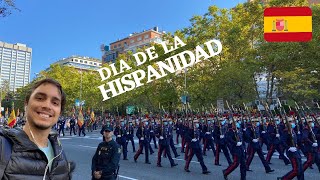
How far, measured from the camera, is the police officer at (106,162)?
509 centimetres

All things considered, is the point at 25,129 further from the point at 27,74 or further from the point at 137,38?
the point at 27,74

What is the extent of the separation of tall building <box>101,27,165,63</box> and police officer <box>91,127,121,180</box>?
7833 cm

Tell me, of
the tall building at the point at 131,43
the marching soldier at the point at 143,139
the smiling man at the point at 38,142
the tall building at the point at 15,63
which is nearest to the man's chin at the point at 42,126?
the smiling man at the point at 38,142

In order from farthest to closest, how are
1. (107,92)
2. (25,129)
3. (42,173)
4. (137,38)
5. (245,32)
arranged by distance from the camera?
1. (137,38)
2. (107,92)
3. (245,32)
4. (25,129)
5. (42,173)

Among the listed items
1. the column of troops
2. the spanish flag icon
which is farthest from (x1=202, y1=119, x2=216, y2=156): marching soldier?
the spanish flag icon

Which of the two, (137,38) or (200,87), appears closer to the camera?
(200,87)

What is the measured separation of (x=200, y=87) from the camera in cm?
3219

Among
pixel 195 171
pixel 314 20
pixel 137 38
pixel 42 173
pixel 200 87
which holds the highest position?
pixel 137 38

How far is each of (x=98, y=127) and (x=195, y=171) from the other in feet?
110

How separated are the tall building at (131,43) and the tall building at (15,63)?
112ft

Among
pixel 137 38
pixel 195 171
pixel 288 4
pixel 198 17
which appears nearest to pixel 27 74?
pixel 137 38

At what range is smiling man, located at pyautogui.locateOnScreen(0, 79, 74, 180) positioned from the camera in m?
1.72

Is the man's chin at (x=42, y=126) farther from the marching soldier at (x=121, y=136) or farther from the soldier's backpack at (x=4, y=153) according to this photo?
the marching soldier at (x=121, y=136)

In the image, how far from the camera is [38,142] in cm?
202
